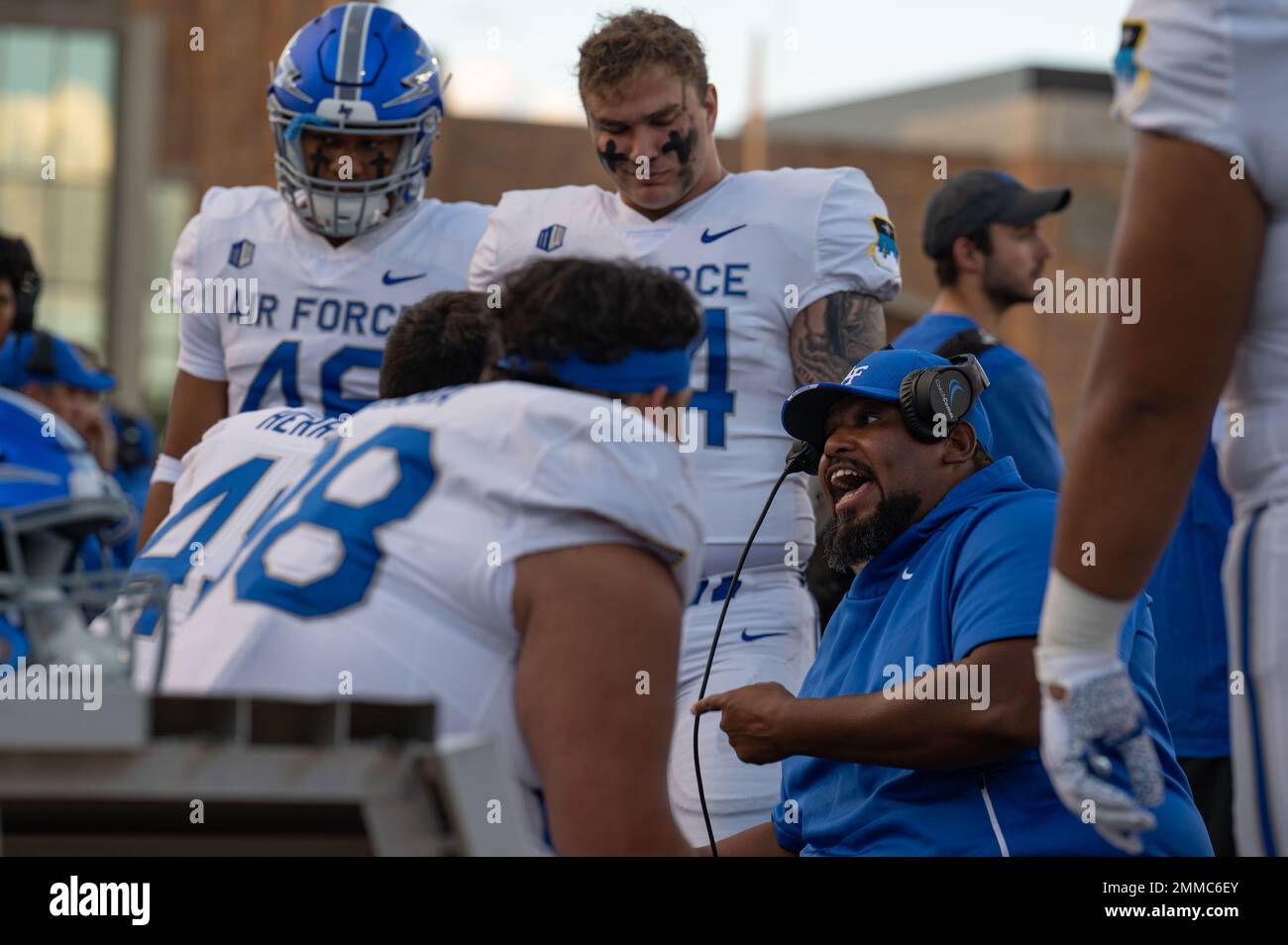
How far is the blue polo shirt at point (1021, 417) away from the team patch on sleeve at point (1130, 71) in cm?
238

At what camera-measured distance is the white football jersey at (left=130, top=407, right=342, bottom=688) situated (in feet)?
9.64

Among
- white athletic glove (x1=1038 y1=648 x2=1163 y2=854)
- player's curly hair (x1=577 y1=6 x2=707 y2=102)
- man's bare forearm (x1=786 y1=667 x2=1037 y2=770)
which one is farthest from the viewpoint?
player's curly hair (x1=577 y1=6 x2=707 y2=102)

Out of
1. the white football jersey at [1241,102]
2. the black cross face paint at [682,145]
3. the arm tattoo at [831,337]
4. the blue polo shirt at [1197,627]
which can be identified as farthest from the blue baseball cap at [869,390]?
the white football jersey at [1241,102]

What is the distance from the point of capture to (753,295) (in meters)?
4.11

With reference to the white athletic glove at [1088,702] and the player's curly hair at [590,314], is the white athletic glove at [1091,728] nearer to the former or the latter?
the white athletic glove at [1088,702]

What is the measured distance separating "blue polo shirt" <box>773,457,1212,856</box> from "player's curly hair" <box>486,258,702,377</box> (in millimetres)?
872

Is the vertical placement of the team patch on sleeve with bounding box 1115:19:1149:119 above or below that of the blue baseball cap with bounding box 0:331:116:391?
above

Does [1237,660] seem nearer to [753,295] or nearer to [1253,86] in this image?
[1253,86]

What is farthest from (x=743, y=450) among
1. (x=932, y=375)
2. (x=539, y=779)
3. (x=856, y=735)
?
(x=539, y=779)

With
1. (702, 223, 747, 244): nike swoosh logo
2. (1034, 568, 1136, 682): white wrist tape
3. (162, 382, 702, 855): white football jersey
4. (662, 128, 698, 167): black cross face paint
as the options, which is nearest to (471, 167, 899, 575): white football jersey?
(702, 223, 747, 244): nike swoosh logo

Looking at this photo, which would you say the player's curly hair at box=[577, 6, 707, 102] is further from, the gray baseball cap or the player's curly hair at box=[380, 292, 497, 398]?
the gray baseball cap

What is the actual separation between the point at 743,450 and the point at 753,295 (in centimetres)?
35

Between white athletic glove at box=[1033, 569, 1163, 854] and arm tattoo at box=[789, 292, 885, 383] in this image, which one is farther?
arm tattoo at box=[789, 292, 885, 383]

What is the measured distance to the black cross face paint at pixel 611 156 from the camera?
4.14 metres
